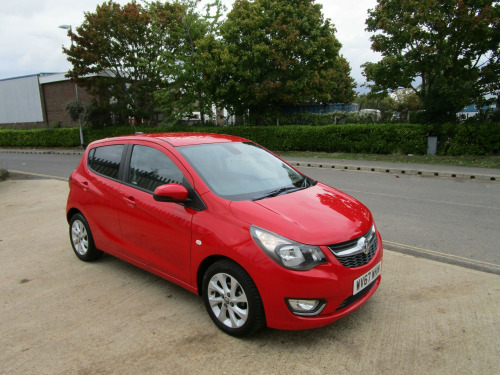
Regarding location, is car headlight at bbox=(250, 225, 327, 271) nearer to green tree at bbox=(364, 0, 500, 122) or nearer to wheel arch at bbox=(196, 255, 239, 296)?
wheel arch at bbox=(196, 255, 239, 296)

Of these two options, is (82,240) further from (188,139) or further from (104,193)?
(188,139)

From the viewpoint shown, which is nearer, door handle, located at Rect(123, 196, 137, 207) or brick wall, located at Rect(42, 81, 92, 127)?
door handle, located at Rect(123, 196, 137, 207)

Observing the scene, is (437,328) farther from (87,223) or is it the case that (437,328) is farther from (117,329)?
(87,223)

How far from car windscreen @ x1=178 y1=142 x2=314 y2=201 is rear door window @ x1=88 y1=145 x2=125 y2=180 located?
0.99 m

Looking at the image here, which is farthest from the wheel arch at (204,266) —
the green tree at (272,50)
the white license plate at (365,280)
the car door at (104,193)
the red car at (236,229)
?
the green tree at (272,50)

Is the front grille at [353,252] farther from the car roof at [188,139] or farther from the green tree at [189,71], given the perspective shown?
the green tree at [189,71]

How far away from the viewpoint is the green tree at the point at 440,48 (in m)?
14.7

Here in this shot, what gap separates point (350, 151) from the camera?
18.2m

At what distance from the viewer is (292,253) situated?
2.78 metres

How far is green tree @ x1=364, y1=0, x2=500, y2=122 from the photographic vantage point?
14719 mm

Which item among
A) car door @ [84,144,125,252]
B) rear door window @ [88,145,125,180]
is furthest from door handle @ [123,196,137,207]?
rear door window @ [88,145,125,180]

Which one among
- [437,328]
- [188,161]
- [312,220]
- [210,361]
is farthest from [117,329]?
[437,328]

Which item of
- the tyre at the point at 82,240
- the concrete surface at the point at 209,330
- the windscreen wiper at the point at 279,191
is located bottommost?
the concrete surface at the point at 209,330

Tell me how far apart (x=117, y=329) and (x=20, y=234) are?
12.5 feet
